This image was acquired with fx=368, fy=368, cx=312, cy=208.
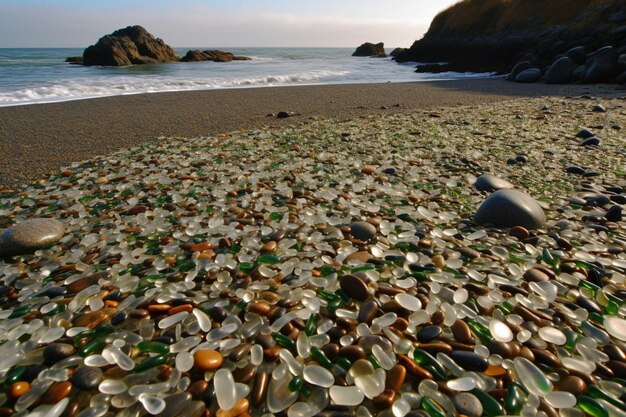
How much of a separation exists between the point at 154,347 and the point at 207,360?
0.76ft

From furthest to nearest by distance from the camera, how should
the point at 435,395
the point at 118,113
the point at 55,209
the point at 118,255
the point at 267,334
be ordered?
1. the point at 118,113
2. the point at 55,209
3. the point at 118,255
4. the point at 267,334
5. the point at 435,395

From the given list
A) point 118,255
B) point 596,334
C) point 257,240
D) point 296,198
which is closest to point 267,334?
point 257,240

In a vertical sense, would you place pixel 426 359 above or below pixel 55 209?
above

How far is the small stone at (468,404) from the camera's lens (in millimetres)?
1146

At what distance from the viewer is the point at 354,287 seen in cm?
170

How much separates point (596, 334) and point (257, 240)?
5.62ft

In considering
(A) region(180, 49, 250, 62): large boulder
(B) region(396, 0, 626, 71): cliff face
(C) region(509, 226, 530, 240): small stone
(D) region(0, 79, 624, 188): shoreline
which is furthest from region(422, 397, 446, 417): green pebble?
(A) region(180, 49, 250, 62): large boulder

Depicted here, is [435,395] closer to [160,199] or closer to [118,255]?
[118,255]

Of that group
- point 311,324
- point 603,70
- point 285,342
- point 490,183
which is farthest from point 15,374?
point 603,70

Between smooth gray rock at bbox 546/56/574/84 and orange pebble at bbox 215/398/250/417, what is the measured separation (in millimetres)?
13273

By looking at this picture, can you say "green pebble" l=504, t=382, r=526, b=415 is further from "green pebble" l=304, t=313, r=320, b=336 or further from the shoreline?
the shoreline

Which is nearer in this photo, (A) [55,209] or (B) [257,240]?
(B) [257,240]

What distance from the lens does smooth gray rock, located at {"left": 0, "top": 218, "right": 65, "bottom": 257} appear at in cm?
218

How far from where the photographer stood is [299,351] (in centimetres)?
140
